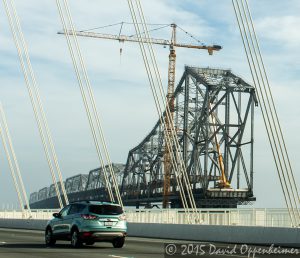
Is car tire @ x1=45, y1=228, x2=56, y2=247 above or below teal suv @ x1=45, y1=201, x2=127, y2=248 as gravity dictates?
below

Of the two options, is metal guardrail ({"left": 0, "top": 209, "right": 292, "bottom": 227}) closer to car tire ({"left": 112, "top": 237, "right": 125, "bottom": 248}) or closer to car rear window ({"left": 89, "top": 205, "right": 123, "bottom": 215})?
car tire ({"left": 112, "top": 237, "right": 125, "bottom": 248})

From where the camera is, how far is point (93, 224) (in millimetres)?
21031

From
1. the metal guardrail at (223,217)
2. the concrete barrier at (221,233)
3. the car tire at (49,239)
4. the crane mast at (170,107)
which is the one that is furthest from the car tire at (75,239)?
the crane mast at (170,107)

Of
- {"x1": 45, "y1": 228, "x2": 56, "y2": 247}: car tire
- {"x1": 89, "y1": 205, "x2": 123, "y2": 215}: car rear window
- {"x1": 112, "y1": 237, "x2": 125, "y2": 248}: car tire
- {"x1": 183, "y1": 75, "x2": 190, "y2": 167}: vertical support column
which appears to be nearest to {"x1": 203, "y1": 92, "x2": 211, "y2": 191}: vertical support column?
{"x1": 183, "y1": 75, "x2": 190, "y2": 167}: vertical support column

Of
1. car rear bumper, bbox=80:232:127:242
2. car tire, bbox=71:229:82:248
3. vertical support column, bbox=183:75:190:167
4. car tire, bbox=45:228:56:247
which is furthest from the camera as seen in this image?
vertical support column, bbox=183:75:190:167

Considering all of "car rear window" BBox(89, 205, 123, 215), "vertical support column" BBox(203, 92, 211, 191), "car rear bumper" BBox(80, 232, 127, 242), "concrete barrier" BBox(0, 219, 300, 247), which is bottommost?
"concrete barrier" BBox(0, 219, 300, 247)

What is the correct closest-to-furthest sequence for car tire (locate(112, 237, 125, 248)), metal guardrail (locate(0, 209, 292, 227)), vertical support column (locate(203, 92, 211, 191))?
car tire (locate(112, 237, 125, 248))
metal guardrail (locate(0, 209, 292, 227))
vertical support column (locate(203, 92, 211, 191))

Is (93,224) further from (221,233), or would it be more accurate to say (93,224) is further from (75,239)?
(221,233)

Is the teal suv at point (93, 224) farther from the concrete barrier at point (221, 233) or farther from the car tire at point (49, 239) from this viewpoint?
the concrete barrier at point (221, 233)

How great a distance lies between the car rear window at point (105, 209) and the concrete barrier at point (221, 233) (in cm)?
600

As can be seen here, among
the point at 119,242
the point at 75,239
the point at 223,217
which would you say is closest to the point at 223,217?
the point at 223,217

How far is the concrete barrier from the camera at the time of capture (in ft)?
79.2

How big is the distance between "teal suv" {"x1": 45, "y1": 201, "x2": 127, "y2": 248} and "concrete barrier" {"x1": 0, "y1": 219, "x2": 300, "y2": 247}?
5909mm

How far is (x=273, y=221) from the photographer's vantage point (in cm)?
2534
